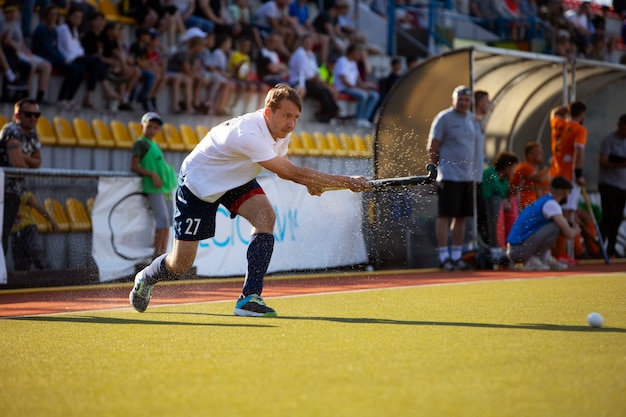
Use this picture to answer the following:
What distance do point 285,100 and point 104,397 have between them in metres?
3.56

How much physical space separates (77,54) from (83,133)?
1368 millimetres

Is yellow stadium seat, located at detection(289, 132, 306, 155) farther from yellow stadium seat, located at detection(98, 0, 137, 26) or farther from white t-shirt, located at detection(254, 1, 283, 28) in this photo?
yellow stadium seat, located at detection(98, 0, 137, 26)

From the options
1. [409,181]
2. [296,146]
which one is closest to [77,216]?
[409,181]

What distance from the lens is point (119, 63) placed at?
51.0 feet

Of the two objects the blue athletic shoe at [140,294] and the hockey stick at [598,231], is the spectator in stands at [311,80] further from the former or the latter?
the blue athletic shoe at [140,294]

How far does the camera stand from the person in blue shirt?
13.6 m

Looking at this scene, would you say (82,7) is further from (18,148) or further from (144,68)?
(18,148)

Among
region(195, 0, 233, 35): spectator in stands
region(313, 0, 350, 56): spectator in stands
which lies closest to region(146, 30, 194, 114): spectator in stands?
region(195, 0, 233, 35): spectator in stands

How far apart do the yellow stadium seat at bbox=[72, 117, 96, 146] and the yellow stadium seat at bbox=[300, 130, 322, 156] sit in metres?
4.12

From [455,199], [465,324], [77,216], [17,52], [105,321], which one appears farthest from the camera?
[17,52]

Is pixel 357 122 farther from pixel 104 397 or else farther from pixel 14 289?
pixel 104 397

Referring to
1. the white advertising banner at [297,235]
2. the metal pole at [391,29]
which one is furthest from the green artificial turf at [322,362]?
the metal pole at [391,29]

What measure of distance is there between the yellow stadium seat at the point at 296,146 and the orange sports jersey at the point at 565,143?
14.4 ft

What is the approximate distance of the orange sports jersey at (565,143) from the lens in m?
14.9
